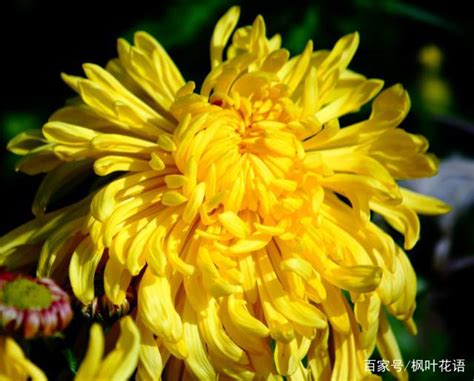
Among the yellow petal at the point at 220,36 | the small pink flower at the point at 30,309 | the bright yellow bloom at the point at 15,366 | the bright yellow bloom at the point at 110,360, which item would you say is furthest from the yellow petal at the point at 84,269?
the yellow petal at the point at 220,36

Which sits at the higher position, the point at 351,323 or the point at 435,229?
the point at 351,323

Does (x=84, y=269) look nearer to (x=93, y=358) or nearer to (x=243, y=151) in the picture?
(x=243, y=151)

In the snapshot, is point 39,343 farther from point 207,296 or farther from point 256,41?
point 256,41

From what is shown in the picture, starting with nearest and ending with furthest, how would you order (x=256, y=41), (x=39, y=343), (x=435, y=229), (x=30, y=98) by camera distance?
(x=39, y=343), (x=256, y=41), (x=435, y=229), (x=30, y=98)

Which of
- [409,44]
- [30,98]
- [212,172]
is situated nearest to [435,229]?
[409,44]

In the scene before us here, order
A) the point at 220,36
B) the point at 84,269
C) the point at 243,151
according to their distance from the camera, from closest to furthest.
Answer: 1. the point at 84,269
2. the point at 243,151
3. the point at 220,36

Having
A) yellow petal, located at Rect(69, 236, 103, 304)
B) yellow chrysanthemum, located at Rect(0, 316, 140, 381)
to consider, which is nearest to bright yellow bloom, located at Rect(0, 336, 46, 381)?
yellow chrysanthemum, located at Rect(0, 316, 140, 381)

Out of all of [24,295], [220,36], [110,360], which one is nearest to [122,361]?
[110,360]
